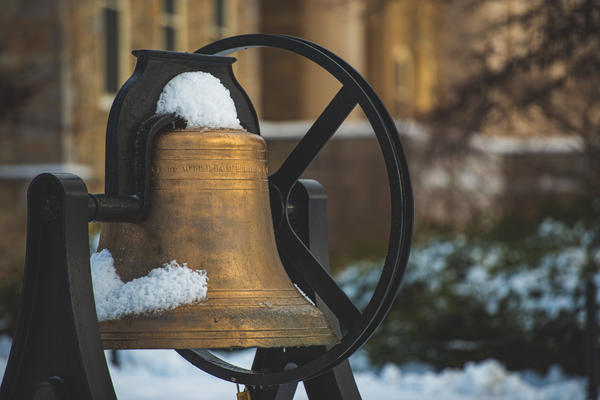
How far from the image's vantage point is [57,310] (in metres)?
2.74

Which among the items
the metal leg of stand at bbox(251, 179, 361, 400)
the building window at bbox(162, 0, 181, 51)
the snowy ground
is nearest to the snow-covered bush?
the snowy ground

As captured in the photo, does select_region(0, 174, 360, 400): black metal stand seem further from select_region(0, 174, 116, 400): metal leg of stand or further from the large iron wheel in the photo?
the large iron wheel

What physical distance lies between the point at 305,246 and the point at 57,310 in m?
0.93

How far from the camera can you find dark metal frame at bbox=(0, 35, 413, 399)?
8.93 ft

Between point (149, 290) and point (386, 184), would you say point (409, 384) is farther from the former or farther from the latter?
point (386, 184)

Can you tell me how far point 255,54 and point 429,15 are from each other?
4.08 meters

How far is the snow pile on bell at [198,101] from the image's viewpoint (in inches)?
118

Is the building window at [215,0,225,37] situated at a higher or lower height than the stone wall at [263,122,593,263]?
higher

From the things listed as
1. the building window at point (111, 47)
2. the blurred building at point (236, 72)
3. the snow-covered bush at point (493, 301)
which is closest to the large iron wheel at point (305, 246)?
the snow-covered bush at point (493, 301)

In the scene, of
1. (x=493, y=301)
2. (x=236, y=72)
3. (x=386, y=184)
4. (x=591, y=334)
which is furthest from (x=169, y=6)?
(x=591, y=334)

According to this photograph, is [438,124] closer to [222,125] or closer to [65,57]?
[65,57]

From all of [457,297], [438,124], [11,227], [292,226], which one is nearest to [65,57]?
[11,227]

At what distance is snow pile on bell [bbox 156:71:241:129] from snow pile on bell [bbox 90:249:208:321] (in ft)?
1.39

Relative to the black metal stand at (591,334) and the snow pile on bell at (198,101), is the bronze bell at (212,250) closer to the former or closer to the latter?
the snow pile on bell at (198,101)
